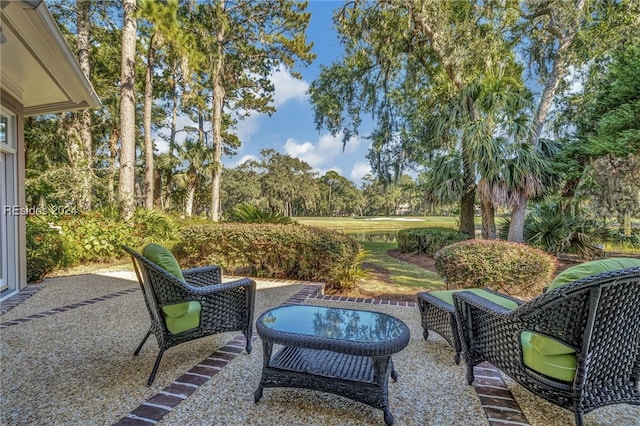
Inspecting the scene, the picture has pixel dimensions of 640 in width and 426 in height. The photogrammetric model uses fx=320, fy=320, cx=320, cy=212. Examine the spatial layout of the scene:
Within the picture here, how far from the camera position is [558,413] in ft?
6.60

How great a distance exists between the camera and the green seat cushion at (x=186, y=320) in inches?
96.0

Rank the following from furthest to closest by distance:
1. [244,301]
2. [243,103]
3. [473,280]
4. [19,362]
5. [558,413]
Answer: [243,103]
[473,280]
[244,301]
[19,362]
[558,413]

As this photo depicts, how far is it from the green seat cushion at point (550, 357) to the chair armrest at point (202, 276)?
9.22 ft

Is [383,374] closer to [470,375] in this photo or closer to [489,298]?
[470,375]

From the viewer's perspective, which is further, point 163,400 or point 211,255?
point 211,255

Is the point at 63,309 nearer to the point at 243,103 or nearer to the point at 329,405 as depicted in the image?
the point at 329,405

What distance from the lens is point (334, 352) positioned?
2.06 metres

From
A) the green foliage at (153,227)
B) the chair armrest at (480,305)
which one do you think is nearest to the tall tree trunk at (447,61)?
the chair armrest at (480,305)

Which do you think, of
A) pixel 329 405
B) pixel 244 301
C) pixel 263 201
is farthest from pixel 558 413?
pixel 263 201

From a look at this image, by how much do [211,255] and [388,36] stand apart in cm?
790

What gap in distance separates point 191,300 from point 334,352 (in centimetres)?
119

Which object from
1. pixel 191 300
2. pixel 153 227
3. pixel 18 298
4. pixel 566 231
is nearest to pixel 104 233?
pixel 153 227

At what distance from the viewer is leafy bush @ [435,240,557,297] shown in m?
4.42

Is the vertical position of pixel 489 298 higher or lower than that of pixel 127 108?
lower
